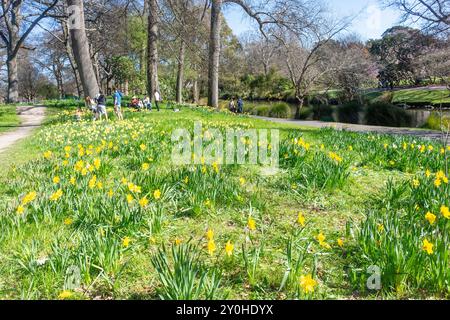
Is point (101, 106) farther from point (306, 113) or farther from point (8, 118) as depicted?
point (306, 113)

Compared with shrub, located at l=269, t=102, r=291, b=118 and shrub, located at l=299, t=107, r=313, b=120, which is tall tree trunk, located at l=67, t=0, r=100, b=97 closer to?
shrub, located at l=269, t=102, r=291, b=118

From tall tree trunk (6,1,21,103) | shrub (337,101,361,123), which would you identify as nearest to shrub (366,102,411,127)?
shrub (337,101,361,123)

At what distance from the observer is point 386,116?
24.1m

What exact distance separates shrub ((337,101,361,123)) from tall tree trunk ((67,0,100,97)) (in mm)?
18160

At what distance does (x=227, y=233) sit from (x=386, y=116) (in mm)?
24078

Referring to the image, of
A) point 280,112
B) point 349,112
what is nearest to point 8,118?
point 280,112

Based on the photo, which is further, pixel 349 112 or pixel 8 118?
pixel 349 112

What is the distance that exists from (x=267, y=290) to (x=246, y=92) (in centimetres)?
4275

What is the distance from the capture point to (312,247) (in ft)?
9.12

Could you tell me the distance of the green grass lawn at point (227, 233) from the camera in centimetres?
216

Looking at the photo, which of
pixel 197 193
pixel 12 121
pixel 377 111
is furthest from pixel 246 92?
pixel 197 193

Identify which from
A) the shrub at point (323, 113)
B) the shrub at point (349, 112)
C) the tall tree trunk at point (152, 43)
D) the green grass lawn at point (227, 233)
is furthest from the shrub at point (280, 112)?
the green grass lawn at point (227, 233)

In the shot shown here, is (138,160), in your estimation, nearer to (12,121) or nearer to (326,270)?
(326,270)

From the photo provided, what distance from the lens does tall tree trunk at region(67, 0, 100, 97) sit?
13097mm
